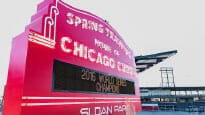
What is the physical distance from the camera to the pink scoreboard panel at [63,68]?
12.2 ft

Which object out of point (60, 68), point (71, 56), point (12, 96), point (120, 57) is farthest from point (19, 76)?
point (120, 57)

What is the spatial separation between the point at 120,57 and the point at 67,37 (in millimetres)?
4234

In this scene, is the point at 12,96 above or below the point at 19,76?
below

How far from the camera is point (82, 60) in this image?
5578mm

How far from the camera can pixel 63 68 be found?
15.2 feet

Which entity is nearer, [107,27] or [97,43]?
[97,43]

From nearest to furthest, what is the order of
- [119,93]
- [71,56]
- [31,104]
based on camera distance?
[31,104] < [71,56] < [119,93]

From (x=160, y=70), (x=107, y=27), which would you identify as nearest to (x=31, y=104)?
(x=107, y=27)

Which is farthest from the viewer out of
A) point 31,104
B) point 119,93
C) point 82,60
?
point 119,93

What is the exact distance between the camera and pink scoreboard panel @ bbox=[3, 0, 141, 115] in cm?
371

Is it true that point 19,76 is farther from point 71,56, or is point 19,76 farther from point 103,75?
point 103,75

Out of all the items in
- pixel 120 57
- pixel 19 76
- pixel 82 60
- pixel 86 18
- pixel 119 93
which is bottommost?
pixel 119 93

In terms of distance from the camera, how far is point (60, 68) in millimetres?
4535

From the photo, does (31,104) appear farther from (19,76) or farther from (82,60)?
(82,60)
